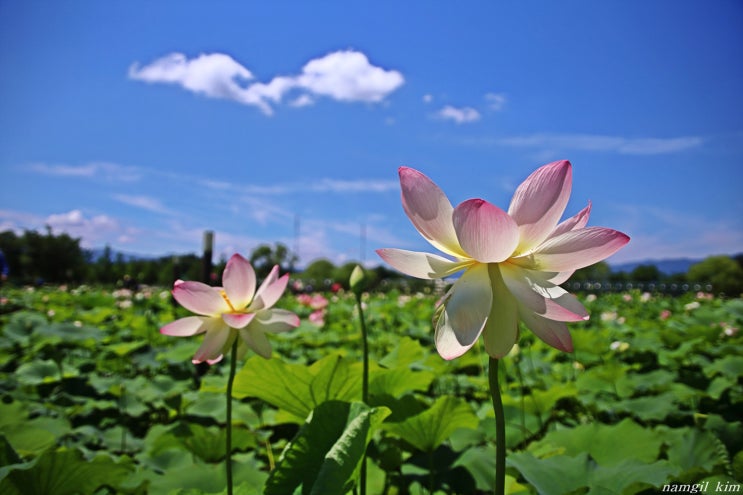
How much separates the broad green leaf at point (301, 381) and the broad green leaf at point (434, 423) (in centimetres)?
15

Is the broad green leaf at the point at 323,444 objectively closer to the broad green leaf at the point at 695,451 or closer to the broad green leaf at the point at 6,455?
the broad green leaf at the point at 6,455

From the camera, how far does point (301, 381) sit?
87 centimetres

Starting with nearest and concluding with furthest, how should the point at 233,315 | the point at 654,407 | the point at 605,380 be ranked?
1. the point at 233,315
2. the point at 654,407
3. the point at 605,380

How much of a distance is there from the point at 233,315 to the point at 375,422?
0.28 metres

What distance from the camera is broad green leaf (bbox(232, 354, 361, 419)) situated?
85 centimetres

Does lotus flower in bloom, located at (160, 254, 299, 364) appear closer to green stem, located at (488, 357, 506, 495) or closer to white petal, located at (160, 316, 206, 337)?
white petal, located at (160, 316, 206, 337)

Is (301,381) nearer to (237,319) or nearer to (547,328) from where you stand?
(237,319)

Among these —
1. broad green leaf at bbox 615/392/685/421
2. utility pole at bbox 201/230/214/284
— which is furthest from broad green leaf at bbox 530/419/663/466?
utility pole at bbox 201/230/214/284

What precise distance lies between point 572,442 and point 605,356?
1335mm

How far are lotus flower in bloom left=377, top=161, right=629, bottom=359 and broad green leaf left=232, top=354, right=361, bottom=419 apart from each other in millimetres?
386

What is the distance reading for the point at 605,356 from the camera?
235cm

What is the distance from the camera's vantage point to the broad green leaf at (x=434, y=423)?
3.18ft

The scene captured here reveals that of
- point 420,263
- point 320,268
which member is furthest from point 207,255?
point 320,268

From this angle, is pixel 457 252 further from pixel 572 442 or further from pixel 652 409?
pixel 652 409
